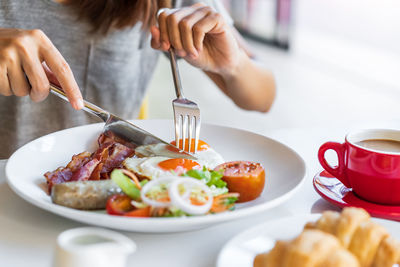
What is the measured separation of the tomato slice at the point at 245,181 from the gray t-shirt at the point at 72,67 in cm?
93

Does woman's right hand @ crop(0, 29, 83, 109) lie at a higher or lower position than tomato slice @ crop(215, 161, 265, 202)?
higher

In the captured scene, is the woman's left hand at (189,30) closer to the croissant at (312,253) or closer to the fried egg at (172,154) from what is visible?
the fried egg at (172,154)

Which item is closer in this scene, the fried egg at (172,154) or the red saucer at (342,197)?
the red saucer at (342,197)

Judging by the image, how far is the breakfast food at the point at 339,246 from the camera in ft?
2.23

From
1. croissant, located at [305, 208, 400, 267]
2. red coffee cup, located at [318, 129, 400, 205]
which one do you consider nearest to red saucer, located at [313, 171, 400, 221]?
red coffee cup, located at [318, 129, 400, 205]

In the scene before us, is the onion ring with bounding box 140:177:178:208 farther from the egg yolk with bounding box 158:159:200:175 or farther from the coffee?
the coffee

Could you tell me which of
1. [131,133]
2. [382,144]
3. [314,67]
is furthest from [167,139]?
[314,67]

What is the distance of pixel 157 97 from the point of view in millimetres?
4730

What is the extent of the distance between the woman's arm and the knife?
0.31m

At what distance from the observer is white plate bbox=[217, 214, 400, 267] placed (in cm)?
78

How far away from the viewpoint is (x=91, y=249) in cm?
65

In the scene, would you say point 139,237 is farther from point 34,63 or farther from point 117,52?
point 117,52

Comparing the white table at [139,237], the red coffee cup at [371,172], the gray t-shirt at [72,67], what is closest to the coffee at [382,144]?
the red coffee cup at [371,172]

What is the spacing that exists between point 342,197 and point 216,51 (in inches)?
27.1
